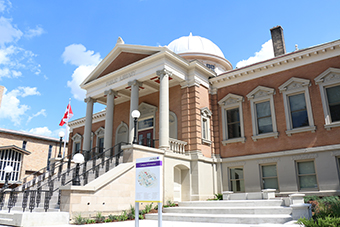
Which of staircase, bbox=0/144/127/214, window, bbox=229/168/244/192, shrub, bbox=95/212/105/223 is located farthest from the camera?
window, bbox=229/168/244/192

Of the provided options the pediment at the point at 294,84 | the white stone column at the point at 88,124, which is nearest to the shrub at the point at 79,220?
the white stone column at the point at 88,124

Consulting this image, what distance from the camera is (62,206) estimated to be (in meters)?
11.8

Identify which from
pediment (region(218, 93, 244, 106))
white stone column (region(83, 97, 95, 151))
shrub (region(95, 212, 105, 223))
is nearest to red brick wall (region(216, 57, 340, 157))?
pediment (region(218, 93, 244, 106))

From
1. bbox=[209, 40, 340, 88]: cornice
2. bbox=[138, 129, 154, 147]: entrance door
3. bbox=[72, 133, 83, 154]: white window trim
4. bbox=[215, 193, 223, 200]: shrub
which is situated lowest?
bbox=[215, 193, 223, 200]: shrub

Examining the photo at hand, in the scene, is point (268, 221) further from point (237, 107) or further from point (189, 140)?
point (237, 107)

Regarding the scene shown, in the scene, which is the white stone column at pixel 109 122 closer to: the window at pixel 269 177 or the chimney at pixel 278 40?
the window at pixel 269 177

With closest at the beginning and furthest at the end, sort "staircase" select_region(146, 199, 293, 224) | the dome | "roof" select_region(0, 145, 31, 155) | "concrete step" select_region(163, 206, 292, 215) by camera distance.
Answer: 1. "staircase" select_region(146, 199, 293, 224)
2. "concrete step" select_region(163, 206, 292, 215)
3. the dome
4. "roof" select_region(0, 145, 31, 155)

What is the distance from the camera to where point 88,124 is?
72.4ft

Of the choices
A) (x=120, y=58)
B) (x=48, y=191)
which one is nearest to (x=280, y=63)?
(x=120, y=58)

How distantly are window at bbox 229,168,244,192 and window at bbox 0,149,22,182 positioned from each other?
25.5m

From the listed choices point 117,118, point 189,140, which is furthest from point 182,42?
point 189,140

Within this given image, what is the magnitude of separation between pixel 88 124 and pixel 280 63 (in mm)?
14609

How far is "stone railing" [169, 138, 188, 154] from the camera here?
17391 millimetres

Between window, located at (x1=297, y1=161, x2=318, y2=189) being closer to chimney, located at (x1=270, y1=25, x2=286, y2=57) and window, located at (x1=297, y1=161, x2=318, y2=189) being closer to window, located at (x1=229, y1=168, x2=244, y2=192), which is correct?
window, located at (x1=229, y1=168, x2=244, y2=192)
